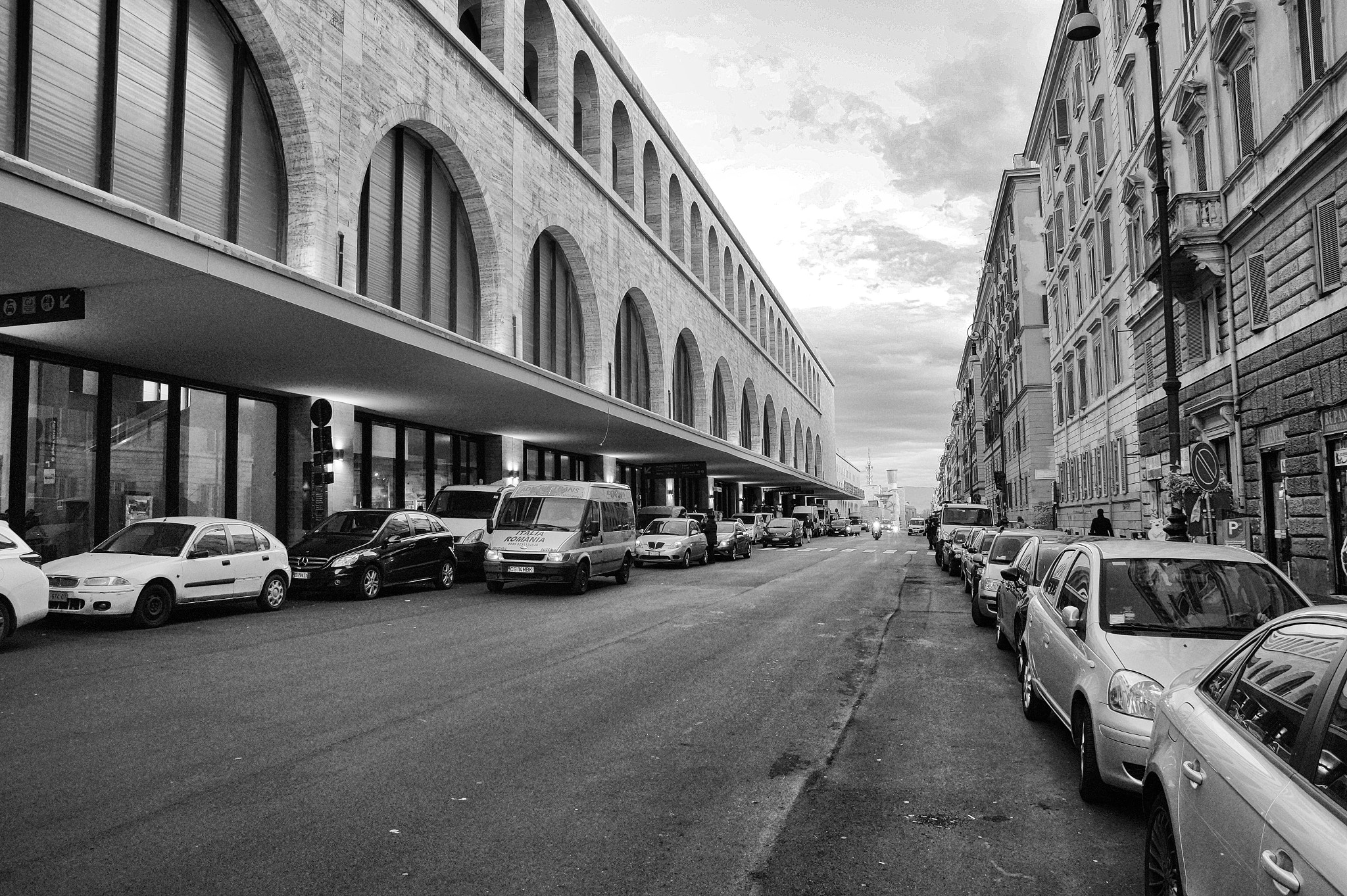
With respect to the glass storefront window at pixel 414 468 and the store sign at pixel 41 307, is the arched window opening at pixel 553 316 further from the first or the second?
the store sign at pixel 41 307

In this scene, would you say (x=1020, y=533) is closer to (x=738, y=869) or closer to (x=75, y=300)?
(x=738, y=869)

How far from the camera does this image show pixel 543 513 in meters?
17.2

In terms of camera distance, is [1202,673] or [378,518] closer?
[1202,673]

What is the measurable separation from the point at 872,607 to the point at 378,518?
9323mm

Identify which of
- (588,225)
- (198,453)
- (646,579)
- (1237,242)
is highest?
(588,225)

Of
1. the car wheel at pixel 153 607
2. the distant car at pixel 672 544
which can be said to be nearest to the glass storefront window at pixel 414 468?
the distant car at pixel 672 544

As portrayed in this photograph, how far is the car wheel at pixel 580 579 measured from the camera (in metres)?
16.6

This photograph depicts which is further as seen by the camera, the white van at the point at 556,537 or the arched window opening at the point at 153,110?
the white van at the point at 556,537

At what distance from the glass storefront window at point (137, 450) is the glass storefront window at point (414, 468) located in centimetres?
809

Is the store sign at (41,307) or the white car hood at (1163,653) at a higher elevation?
the store sign at (41,307)

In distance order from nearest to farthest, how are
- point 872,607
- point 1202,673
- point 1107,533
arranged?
point 1202,673
point 872,607
point 1107,533

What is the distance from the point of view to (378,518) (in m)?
16.4

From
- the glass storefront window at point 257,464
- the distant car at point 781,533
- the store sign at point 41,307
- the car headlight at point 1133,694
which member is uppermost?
the store sign at point 41,307

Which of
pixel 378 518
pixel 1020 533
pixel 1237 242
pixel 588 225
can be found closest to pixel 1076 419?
pixel 1237 242
